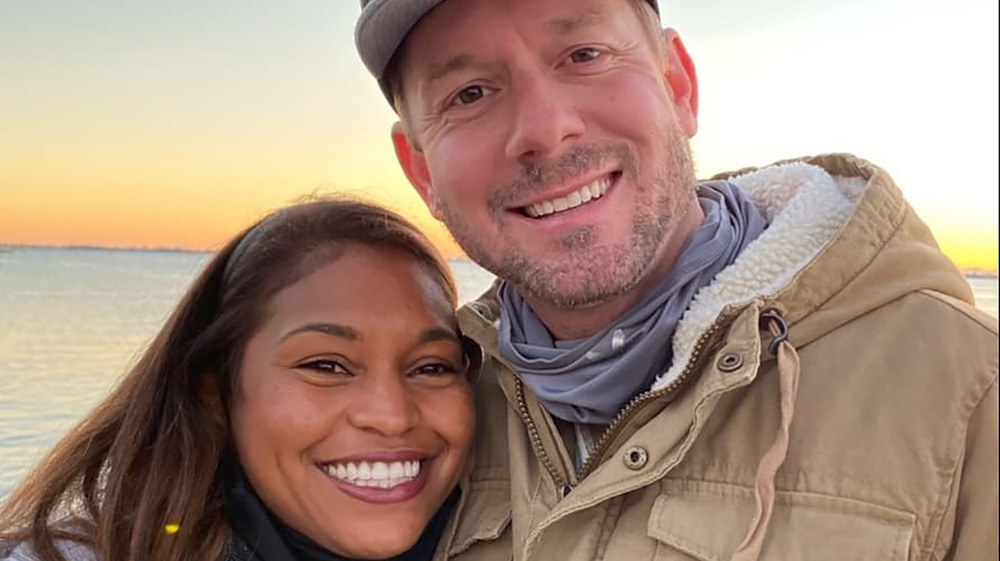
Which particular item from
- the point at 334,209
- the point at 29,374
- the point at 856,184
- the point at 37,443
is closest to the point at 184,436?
the point at 334,209

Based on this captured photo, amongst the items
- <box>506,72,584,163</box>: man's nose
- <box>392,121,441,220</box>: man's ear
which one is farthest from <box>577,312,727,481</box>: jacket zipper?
<box>392,121,441,220</box>: man's ear

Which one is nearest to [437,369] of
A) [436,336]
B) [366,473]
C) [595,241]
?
[436,336]

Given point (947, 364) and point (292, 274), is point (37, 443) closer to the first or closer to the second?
point (292, 274)

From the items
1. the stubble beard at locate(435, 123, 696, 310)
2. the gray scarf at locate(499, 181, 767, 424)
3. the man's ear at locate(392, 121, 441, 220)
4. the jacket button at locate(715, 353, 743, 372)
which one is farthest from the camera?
the man's ear at locate(392, 121, 441, 220)

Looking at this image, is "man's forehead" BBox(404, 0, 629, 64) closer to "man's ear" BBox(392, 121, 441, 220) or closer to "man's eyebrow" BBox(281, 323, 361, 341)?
"man's ear" BBox(392, 121, 441, 220)

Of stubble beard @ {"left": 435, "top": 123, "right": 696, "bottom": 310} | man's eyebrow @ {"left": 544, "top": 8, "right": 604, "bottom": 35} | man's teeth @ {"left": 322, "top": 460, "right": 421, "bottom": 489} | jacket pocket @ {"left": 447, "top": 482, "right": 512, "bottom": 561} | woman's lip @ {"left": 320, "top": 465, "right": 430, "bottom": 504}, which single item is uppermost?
man's eyebrow @ {"left": 544, "top": 8, "right": 604, "bottom": 35}

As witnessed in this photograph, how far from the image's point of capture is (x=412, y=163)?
2.78 metres

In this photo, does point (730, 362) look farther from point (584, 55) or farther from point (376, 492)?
point (376, 492)

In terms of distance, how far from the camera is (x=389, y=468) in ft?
7.79

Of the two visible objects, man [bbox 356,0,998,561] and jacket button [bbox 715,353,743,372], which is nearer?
man [bbox 356,0,998,561]

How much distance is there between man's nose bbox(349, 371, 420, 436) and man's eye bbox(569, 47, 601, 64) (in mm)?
977

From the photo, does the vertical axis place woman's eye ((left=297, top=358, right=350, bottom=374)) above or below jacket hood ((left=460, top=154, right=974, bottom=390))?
below

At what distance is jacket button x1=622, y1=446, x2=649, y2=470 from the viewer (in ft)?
6.13

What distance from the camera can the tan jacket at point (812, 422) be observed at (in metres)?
1.61
